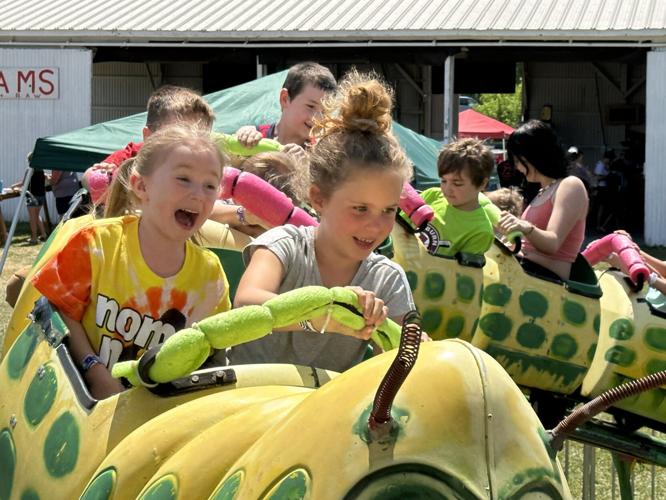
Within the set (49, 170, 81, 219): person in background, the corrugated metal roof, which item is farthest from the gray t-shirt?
the corrugated metal roof

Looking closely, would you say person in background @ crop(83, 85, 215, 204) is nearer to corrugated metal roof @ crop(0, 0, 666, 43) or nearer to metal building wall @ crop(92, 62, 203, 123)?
corrugated metal roof @ crop(0, 0, 666, 43)

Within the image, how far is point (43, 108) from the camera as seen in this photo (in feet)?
64.1

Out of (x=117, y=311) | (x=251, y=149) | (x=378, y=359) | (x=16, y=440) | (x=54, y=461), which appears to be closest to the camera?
(x=378, y=359)

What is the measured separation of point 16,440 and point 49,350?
210mm

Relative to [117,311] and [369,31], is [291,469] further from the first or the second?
[369,31]

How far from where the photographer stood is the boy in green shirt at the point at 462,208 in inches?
237

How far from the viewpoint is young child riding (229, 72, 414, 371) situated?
2.74m

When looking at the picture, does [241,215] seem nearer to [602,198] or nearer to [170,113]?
[170,113]

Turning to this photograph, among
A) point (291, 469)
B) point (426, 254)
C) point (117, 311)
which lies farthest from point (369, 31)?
point (291, 469)

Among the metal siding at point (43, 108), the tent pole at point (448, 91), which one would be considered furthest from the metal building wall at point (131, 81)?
the tent pole at point (448, 91)

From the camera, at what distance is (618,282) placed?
229 inches

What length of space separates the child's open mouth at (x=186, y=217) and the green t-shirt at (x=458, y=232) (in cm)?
319

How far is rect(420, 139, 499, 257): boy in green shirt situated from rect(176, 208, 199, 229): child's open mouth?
3229mm

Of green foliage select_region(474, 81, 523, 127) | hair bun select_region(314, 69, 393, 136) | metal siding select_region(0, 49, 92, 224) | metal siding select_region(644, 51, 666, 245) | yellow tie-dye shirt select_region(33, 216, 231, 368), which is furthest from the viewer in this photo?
green foliage select_region(474, 81, 523, 127)
